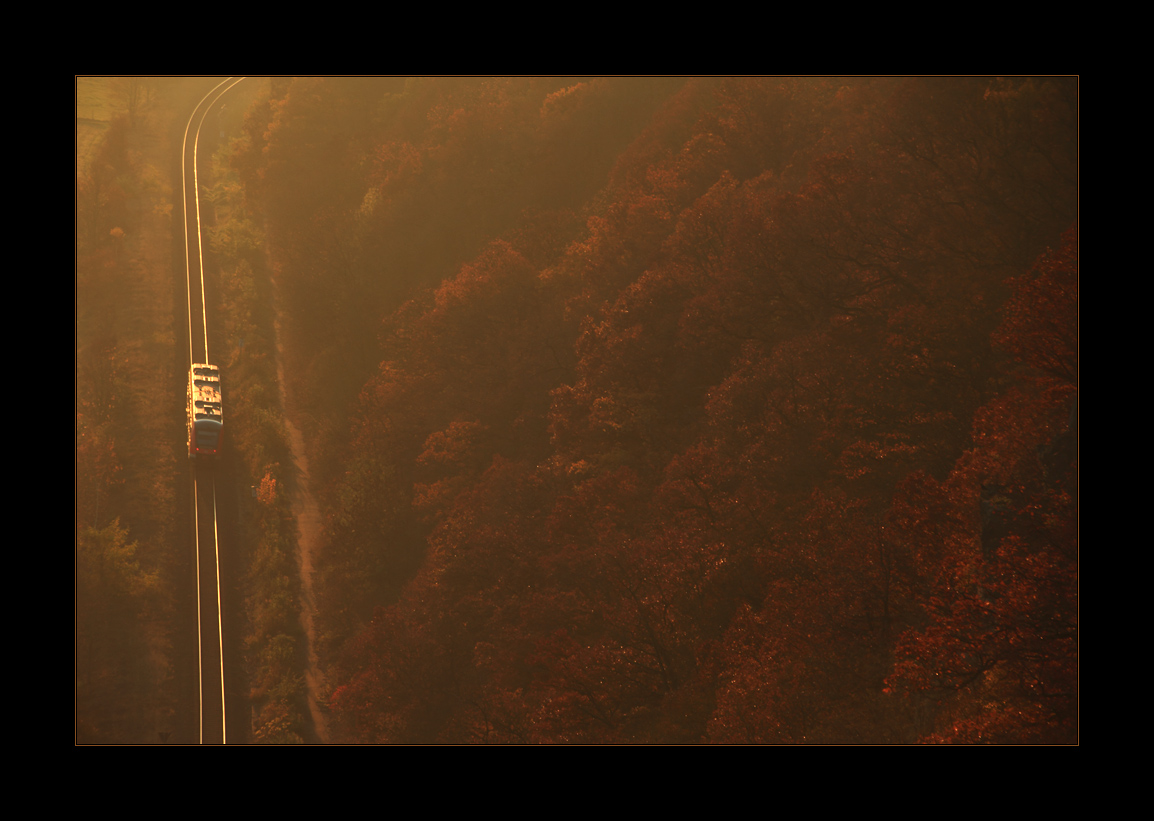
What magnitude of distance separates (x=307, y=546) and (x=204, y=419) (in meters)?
4.95

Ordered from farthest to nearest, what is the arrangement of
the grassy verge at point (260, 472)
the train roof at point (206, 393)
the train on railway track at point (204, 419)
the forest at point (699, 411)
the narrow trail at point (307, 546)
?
the train roof at point (206, 393) → the train on railway track at point (204, 419) → the narrow trail at point (307, 546) → the grassy verge at point (260, 472) → the forest at point (699, 411)

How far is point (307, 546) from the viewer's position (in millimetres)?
25766

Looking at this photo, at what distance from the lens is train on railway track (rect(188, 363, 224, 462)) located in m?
26.1

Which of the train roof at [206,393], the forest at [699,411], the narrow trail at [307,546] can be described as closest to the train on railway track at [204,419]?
the train roof at [206,393]

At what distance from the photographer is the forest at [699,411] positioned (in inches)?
631

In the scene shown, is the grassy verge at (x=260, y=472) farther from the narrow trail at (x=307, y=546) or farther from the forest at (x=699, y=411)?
the forest at (x=699, y=411)

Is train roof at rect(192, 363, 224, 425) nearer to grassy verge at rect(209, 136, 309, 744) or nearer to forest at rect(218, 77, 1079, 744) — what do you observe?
grassy verge at rect(209, 136, 309, 744)

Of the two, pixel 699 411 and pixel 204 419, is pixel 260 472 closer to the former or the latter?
pixel 204 419

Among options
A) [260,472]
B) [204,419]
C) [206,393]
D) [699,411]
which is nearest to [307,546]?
[260,472]

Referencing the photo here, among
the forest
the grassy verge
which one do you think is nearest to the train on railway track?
the grassy verge

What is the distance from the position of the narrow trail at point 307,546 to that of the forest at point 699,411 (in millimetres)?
396

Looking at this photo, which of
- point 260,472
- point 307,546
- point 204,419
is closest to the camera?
point 307,546

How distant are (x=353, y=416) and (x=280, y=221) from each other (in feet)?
36.6

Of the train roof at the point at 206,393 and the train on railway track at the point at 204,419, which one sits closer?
the train on railway track at the point at 204,419
